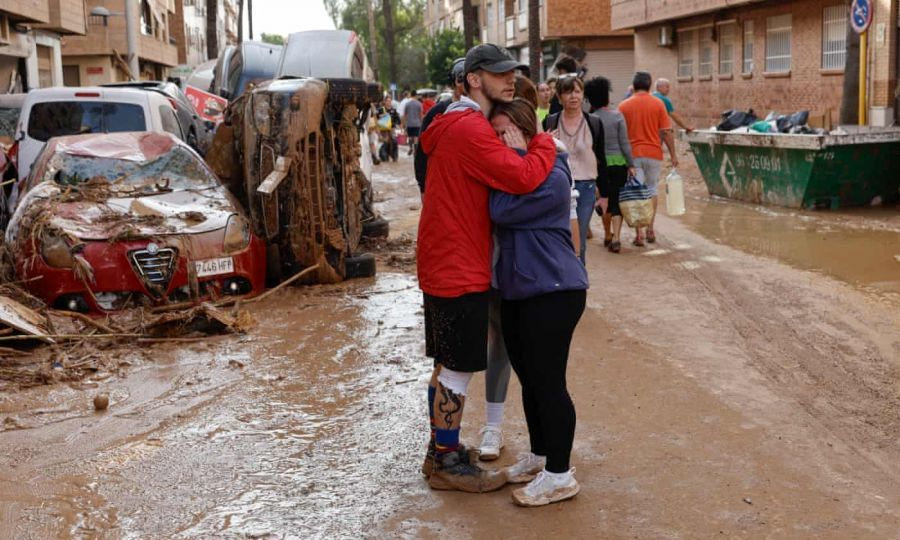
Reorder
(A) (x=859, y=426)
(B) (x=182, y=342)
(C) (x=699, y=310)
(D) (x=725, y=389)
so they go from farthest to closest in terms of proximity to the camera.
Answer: (C) (x=699, y=310) < (B) (x=182, y=342) < (D) (x=725, y=389) < (A) (x=859, y=426)

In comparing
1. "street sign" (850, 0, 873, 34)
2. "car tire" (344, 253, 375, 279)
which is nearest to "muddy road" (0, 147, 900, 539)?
"car tire" (344, 253, 375, 279)

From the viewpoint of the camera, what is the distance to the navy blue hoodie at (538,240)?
4367 mm

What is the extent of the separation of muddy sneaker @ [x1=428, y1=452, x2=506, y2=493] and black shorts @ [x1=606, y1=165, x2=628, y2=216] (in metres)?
5.56

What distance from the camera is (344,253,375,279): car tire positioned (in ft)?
33.9

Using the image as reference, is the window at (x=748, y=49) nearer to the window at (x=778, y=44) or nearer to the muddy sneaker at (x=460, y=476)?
the window at (x=778, y=44)

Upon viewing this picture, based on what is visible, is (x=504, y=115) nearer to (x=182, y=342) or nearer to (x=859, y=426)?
(x=859, y=426)

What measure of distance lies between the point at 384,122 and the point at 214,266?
20598 mm

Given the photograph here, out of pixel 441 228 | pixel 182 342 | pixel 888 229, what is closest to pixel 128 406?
pixel 182 342

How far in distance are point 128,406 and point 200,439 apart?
88 centimetres

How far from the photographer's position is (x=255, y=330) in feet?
27.2

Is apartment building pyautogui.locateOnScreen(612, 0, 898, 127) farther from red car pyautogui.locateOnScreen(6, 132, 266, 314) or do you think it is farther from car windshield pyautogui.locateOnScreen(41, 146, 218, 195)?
red car pyautogui.locateOnScreen(6, 132, 266, 314)

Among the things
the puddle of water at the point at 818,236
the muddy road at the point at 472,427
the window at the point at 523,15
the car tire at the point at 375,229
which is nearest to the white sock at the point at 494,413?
the muddy road at the point at 472,427

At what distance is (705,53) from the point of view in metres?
31.5

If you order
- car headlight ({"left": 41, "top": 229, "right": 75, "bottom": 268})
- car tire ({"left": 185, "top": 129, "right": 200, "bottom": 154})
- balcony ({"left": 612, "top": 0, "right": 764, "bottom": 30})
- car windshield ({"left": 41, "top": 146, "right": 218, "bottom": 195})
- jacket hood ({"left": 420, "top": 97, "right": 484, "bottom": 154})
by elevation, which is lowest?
car headlight ({"left": 41, "top": 229, "right": 75, "bottom": 268})
